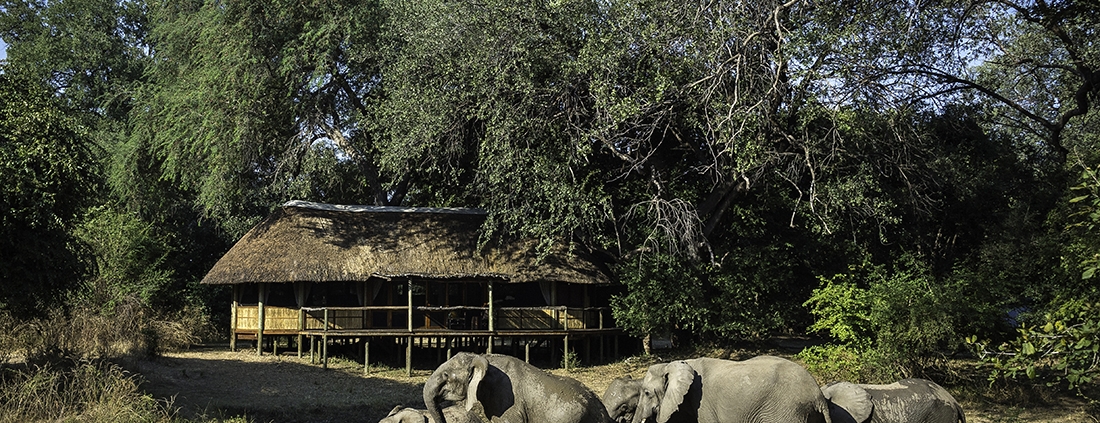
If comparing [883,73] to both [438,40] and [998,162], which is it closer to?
[998,162]

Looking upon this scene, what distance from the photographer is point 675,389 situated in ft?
30.9

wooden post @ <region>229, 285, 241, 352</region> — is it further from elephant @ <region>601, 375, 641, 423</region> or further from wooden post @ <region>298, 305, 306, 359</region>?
elephant @ <region>601, 375, 641, 423</region>

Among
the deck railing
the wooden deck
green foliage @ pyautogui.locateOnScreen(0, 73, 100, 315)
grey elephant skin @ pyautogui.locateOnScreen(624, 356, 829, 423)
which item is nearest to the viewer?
grey elephant skin @ pyautogui.locateOnScreen(624, 356, 829, 423)

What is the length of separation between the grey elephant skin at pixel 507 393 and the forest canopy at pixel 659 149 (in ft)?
23.3

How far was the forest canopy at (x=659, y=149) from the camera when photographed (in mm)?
16484

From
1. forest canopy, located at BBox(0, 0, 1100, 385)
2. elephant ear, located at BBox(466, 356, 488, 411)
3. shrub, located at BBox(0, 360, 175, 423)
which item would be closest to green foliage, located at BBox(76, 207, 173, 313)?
forest canopy, located at BBox(0, 0, 1100, 385)

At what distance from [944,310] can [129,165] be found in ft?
76.3

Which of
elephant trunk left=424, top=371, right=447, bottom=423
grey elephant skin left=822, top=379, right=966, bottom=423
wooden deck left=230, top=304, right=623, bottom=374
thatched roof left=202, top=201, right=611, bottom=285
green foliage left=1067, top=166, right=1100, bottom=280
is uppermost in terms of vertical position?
thatched roof left=202, top=201, right=611, bottom=285

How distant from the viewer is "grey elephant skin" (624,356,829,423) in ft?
30.6

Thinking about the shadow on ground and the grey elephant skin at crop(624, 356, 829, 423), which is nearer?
the grey elephant skin at crop(624, 356, 829, 423)

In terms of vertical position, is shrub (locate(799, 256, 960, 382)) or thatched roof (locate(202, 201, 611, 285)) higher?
thatched roof (locate(202, 201, 611, 285))

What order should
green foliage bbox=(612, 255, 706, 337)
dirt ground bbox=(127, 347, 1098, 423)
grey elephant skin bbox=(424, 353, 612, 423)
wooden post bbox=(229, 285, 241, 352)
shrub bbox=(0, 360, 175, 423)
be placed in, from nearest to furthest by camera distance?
1. grey elephant skin bbox=(424, 353, 612, 423)
2. shrub bbox=(0, 360, 175, 423)
3. dirt ground bbox=(127, 347, 1098, 423)
4. green foliage bbox=(612, 255, 706, 337)
5. wooden post bbox=(229, 285, 241, 352)

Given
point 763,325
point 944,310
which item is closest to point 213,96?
point 763,325

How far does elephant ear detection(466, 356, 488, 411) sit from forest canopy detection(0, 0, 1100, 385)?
7.89 meters
